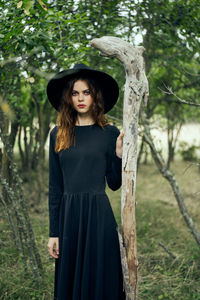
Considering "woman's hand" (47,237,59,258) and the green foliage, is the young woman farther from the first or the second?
the green foliage

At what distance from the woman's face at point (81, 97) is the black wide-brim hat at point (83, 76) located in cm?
8

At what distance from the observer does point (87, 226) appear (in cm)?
229

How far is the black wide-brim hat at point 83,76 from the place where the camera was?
2322mm

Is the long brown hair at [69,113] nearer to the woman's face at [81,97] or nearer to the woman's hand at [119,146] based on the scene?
the woman's face at [81,97]

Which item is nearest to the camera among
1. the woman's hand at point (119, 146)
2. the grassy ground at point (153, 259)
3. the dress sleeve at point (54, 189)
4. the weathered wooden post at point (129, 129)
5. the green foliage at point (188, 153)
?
the weathered wooden post at point (129, 129)

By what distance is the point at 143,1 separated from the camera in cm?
364

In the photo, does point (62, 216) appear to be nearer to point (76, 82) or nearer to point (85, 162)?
point (85, 162)

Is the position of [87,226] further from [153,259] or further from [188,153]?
[188,153]

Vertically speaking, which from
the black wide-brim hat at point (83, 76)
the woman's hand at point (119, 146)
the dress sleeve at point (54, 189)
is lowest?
the dress sleeve at point (54, 189)

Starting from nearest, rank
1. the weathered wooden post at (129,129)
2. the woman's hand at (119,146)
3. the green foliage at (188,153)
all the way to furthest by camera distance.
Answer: the weathered wooden post at (129,129)
the woman's hand at (119,146)
the green foliage at (188,153)

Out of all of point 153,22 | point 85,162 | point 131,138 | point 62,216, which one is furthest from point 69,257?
point 153,22

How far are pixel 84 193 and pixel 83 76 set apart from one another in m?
0.86

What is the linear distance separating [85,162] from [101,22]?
95.3 inches

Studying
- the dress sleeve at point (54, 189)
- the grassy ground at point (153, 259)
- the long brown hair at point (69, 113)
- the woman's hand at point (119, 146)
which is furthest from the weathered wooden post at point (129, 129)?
the grassy ground at point (153, 259)
